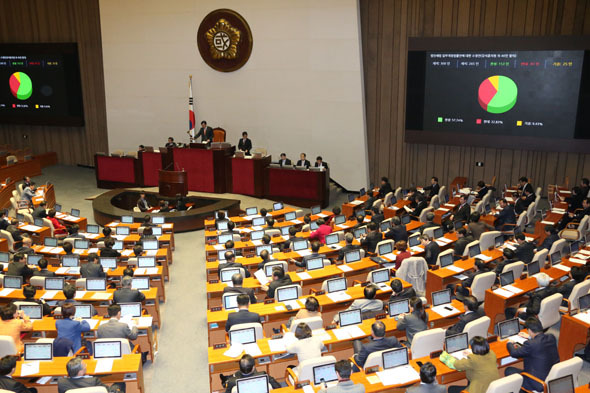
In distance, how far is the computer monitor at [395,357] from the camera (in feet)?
21.5

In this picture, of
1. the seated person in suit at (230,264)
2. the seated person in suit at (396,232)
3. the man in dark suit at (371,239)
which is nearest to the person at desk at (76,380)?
the seated person in suit at (230,264)

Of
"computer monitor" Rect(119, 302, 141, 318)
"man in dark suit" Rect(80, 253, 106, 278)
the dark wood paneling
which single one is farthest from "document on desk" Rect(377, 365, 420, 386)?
the dark wood paneling

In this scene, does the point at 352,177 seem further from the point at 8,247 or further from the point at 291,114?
the point at 8,247

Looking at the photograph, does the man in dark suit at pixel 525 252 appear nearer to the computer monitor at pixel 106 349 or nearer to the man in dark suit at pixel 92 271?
the computer monitor at pixel 106 349

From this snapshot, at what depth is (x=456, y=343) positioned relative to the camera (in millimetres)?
6840

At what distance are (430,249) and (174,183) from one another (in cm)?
854

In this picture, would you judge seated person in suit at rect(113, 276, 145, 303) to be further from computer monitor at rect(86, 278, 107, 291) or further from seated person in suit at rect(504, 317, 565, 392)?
seated person in suit at rect(504, 317, 565, 392)

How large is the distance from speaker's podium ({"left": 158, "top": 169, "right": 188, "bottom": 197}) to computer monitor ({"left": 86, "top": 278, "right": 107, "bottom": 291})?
7.12 m

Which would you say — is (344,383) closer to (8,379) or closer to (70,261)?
(8,379)

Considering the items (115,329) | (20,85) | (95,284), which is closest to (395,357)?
(115,329)

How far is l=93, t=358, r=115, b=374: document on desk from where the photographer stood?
653 cm

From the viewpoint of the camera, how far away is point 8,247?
11.9 meters

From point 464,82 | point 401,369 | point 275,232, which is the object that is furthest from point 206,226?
point 464,82

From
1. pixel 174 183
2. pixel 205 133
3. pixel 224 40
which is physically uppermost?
pixel 224 40
